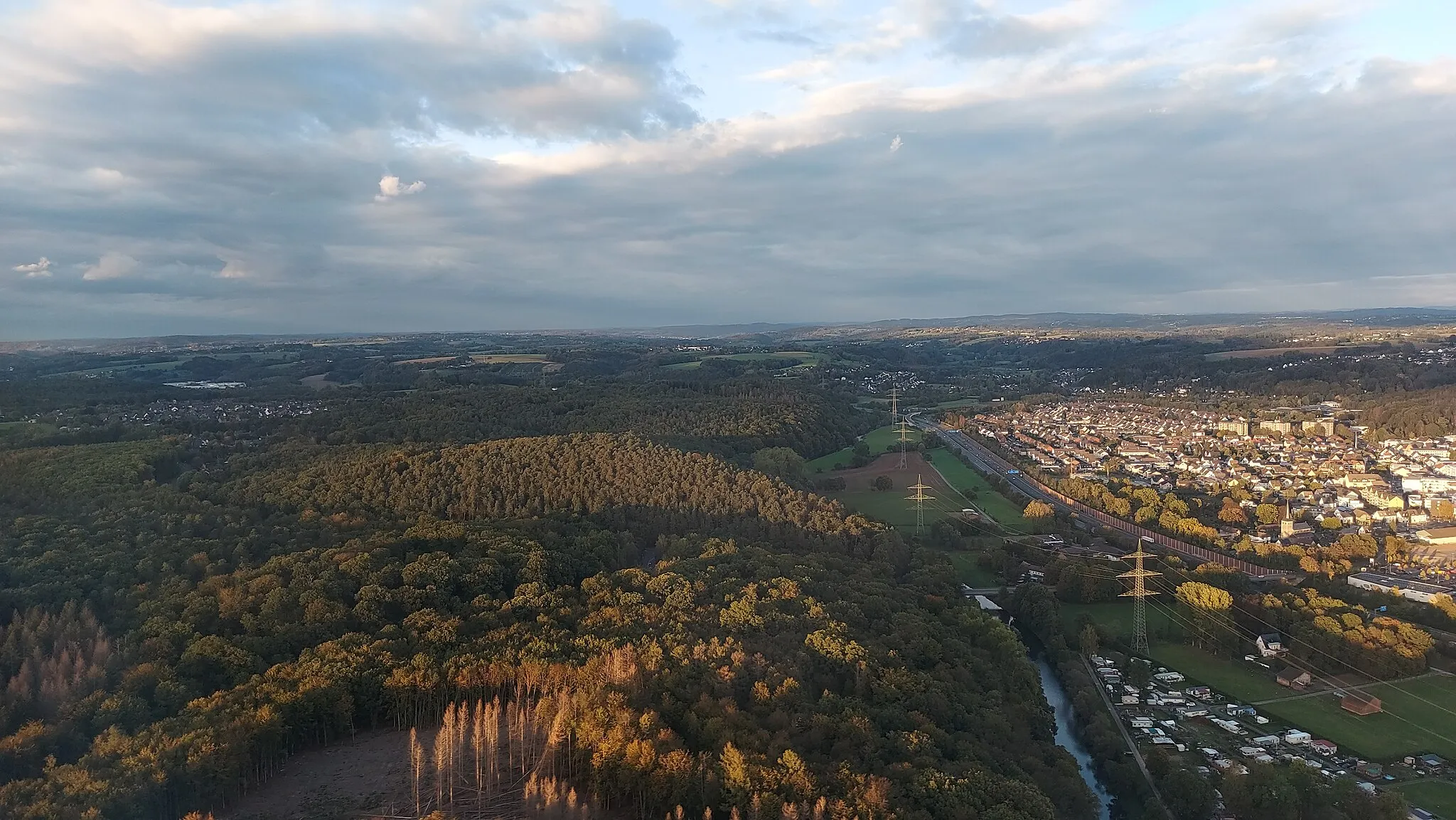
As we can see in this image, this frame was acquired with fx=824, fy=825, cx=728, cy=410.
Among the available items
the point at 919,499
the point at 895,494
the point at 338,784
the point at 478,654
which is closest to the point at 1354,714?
the point at 478,654

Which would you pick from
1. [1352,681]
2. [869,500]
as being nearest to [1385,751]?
[1352,681]

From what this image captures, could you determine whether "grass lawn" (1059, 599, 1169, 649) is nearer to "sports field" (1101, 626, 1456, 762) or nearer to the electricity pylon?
"sports field" (1101, 626, 1456, 762)

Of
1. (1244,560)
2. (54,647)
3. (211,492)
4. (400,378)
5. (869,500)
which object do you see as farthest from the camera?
(400,378)

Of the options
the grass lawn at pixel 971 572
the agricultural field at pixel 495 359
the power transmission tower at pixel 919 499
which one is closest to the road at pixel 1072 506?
the power transmission tower at pixel 919 499

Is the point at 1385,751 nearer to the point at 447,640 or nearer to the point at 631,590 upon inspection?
the point at 631,590

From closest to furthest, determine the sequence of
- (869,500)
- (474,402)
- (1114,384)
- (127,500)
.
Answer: (127,500) < (869,500) < (474,402) < (1114,384)

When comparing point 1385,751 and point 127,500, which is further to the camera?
point 127,500

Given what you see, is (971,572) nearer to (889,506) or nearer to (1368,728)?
(889,506)
